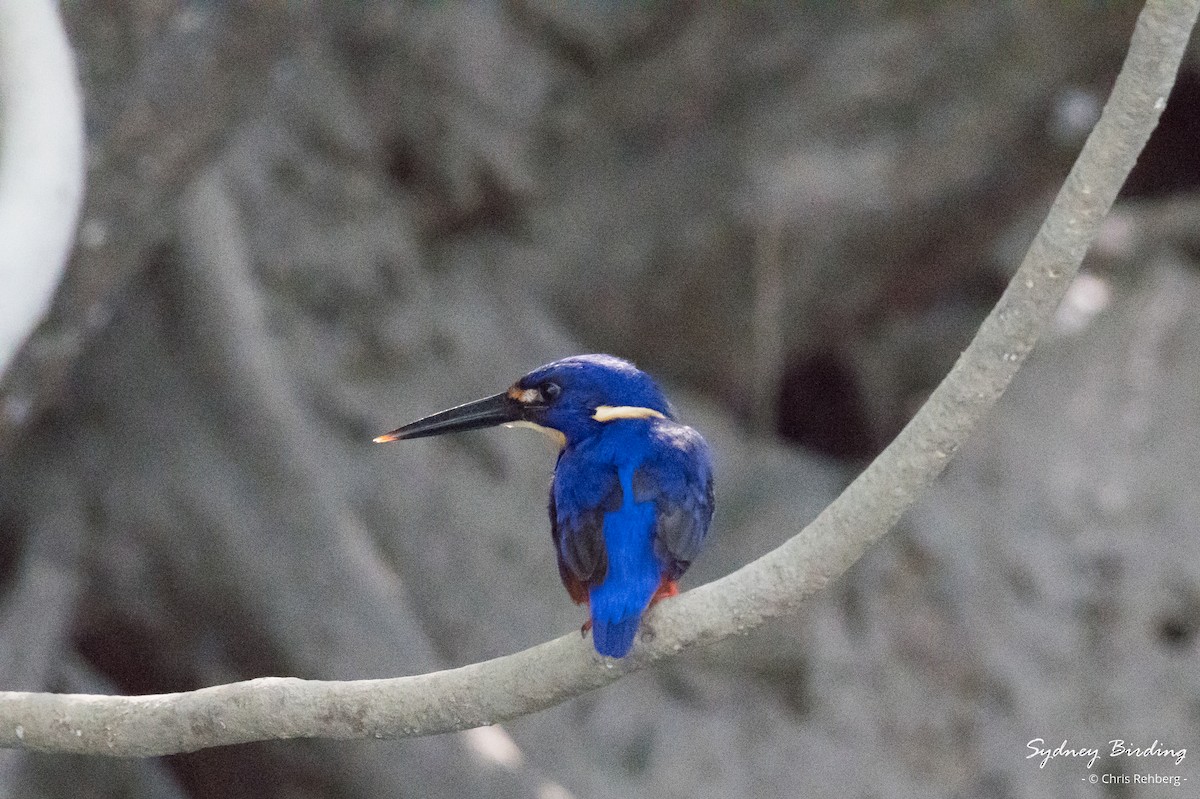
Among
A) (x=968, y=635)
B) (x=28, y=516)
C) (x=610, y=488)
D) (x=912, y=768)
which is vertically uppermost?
(x=610, y=488)

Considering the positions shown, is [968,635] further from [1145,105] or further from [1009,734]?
[1145,105]

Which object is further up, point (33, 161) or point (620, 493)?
point (33, 161)

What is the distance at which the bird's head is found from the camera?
2.25m

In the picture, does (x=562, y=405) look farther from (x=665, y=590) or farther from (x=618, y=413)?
(x=665, y=590)

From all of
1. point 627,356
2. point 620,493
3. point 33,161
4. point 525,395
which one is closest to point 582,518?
point 620,493

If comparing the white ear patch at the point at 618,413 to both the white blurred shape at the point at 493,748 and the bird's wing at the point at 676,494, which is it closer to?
the bird's wing at the point at 676,494

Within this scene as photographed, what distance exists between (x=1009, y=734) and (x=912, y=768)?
1.04 ft

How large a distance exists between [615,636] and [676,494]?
1.15 ft

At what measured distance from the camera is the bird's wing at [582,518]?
2.02m

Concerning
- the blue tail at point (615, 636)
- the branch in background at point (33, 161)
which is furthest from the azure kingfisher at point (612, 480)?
the branch in background at point (33, 161)

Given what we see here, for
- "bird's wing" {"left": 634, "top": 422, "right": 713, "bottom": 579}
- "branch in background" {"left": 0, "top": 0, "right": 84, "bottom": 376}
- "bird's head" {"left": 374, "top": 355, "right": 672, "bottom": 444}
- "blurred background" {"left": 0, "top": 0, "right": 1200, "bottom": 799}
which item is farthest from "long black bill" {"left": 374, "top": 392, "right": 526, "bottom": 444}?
"blurred background" {"left": 0, "top": 0, "right": 1200, "bottom": 799}

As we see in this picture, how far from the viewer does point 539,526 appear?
4465 millimetres

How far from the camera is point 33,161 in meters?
2.52

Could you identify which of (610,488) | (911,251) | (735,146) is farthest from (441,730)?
(911,251)
